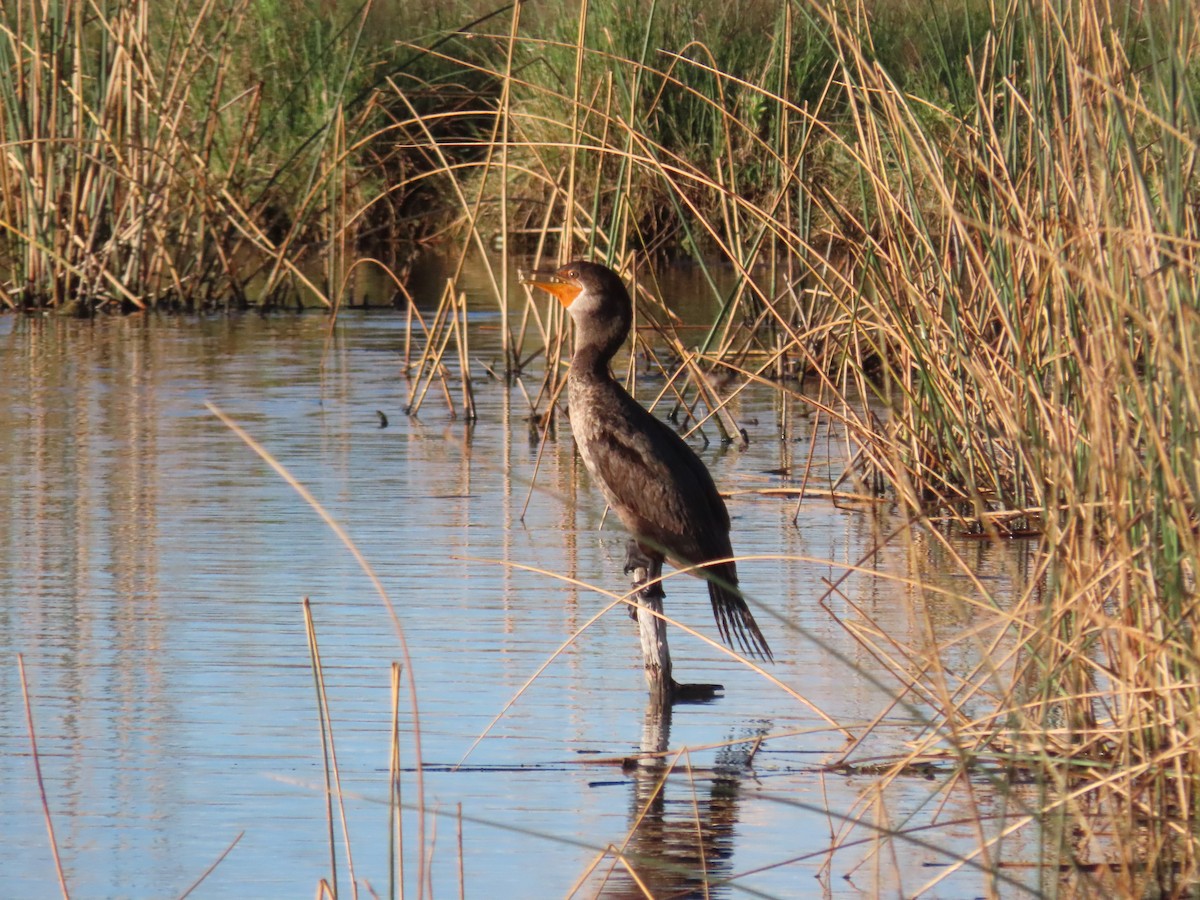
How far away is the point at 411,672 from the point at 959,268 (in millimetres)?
3214

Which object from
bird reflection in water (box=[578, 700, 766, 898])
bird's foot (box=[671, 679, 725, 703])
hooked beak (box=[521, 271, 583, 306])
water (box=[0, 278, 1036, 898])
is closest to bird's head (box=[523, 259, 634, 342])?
hooked beak (box=[521, 271, 583, 306])

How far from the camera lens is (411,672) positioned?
3059 millimetres

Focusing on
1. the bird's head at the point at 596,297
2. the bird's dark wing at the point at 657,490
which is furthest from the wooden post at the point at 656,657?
the bird's head at the point at 596,297

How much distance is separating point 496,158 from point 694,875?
13.2 m

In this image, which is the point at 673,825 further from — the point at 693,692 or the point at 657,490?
the point at 657,490

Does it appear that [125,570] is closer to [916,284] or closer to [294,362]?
[916,284]

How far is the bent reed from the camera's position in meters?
3.27

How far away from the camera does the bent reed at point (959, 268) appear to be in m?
3.27

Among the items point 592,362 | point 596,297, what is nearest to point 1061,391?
point 592,362

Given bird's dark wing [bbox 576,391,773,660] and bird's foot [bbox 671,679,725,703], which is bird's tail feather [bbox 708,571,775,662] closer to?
bird's dark wing [bbox 576,391,773,660]

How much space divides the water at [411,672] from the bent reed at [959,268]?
0.80 feet

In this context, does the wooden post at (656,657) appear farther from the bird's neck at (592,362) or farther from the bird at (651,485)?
the bird's neck at (592,362)

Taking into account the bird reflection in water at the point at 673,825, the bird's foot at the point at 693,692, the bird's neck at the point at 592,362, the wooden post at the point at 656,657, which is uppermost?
the bird's neck at the point at 592,362

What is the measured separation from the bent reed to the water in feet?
0.80
